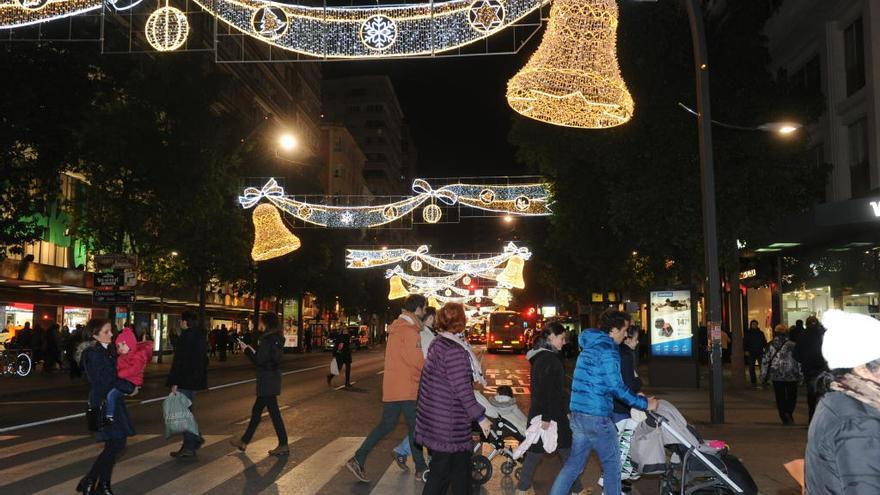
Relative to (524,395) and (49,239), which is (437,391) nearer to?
(524,395)

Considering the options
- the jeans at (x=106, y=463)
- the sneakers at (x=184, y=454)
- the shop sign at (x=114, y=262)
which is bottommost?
the sneakers at (x=184, y=454)

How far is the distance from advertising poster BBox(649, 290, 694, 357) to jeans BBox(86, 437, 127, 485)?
675 inches

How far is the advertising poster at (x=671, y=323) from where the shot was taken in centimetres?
2278

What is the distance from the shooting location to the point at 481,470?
946cm

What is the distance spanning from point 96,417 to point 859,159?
2098 cm

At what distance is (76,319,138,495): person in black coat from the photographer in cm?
824

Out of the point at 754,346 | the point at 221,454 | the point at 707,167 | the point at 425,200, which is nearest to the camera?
the point at 221,454

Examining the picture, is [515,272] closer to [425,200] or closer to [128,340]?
[425,200]

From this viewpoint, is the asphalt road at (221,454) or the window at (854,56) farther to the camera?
the window at (854,56)

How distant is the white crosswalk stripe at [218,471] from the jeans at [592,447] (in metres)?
3.88

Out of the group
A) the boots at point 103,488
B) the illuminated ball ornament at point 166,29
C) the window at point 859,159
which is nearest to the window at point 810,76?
the window at point 859,159

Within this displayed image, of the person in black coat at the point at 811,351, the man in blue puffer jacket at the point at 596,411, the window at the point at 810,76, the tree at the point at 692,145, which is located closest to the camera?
the man in blue puffer jacket at the point at 596,411

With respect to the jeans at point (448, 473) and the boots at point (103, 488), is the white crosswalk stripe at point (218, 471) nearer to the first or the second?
the boots at point (103, 488)

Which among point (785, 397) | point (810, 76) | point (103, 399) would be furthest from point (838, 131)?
point (103, 399)
